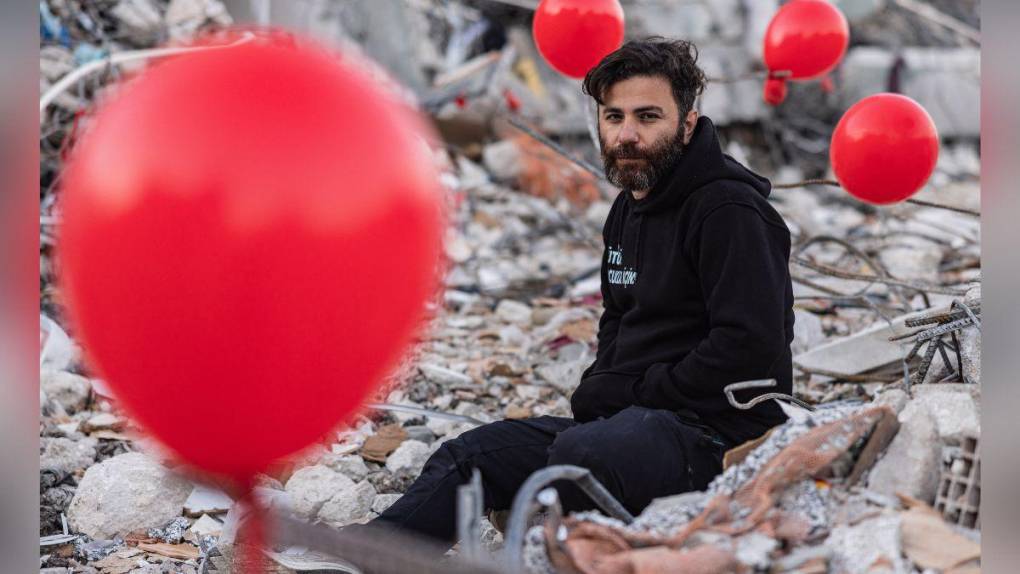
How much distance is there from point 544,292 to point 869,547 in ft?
14.8

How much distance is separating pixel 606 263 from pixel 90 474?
176cm

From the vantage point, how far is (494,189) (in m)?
8.49

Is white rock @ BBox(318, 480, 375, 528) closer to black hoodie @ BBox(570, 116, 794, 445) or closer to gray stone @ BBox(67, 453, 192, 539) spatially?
gray stone @ BBox(67, 453, 192, 539)

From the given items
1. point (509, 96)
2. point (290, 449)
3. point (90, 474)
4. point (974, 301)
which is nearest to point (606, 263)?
point (974, 301)

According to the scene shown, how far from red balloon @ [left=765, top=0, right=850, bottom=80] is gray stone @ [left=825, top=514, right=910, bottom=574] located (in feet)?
Answer: 7.80

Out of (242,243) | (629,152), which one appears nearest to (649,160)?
(629,152)

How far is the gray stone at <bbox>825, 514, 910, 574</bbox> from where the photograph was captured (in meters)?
1.91

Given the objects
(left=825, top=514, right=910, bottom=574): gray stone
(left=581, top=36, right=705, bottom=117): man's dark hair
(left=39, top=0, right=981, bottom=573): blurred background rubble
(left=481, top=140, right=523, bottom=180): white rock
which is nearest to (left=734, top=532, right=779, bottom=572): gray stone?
(left=39, top=0, right=981, bottom=573): blurred background rubble

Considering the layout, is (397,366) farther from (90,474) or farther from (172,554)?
(90,474)

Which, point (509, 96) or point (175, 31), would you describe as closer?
point (175, 31)

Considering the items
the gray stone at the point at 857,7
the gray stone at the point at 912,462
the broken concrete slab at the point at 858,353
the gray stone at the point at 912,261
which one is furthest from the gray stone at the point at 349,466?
the gray stone at the point at 857,7

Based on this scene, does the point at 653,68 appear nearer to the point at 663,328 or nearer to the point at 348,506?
the point at 663,328

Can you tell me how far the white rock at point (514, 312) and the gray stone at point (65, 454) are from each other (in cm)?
262

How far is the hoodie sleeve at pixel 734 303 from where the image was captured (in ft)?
7.95
